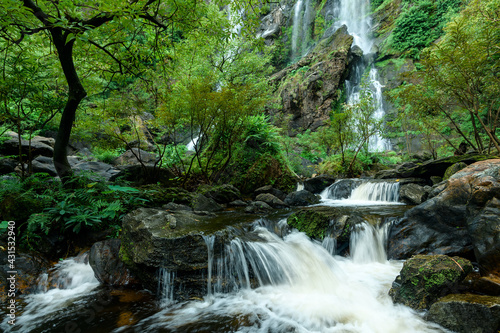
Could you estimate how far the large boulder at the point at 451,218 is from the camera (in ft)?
11.1

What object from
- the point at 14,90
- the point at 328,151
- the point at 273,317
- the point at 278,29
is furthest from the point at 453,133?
the point at 278,29

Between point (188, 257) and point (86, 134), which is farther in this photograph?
point (86, 134)

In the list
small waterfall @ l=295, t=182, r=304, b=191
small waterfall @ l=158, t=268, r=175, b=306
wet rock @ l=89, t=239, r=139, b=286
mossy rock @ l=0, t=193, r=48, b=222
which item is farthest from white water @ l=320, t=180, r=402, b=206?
mossy rock @ l=0, t=193, r=48, b=222

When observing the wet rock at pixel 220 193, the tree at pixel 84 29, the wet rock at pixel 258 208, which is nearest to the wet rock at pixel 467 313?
the wet rock at pixel 258 208

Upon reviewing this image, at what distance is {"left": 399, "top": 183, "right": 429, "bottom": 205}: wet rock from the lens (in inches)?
282

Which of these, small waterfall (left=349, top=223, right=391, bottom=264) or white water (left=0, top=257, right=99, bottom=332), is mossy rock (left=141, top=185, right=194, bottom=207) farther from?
small waterfall (left=349, top=223, right=391, bottom=264)

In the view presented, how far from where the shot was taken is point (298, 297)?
10.9 ft

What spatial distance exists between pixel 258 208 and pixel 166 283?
396cm

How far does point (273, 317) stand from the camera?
9.30 feet

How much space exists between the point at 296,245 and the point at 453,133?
17401mm

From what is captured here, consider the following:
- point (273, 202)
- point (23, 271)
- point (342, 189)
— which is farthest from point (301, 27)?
point (23, 271)

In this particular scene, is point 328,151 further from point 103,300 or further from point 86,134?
point 103,300

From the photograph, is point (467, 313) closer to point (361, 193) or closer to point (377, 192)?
point (377, 192)

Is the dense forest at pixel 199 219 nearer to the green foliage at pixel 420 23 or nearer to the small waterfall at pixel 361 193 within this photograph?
the small waterfall at pixel 361 193
